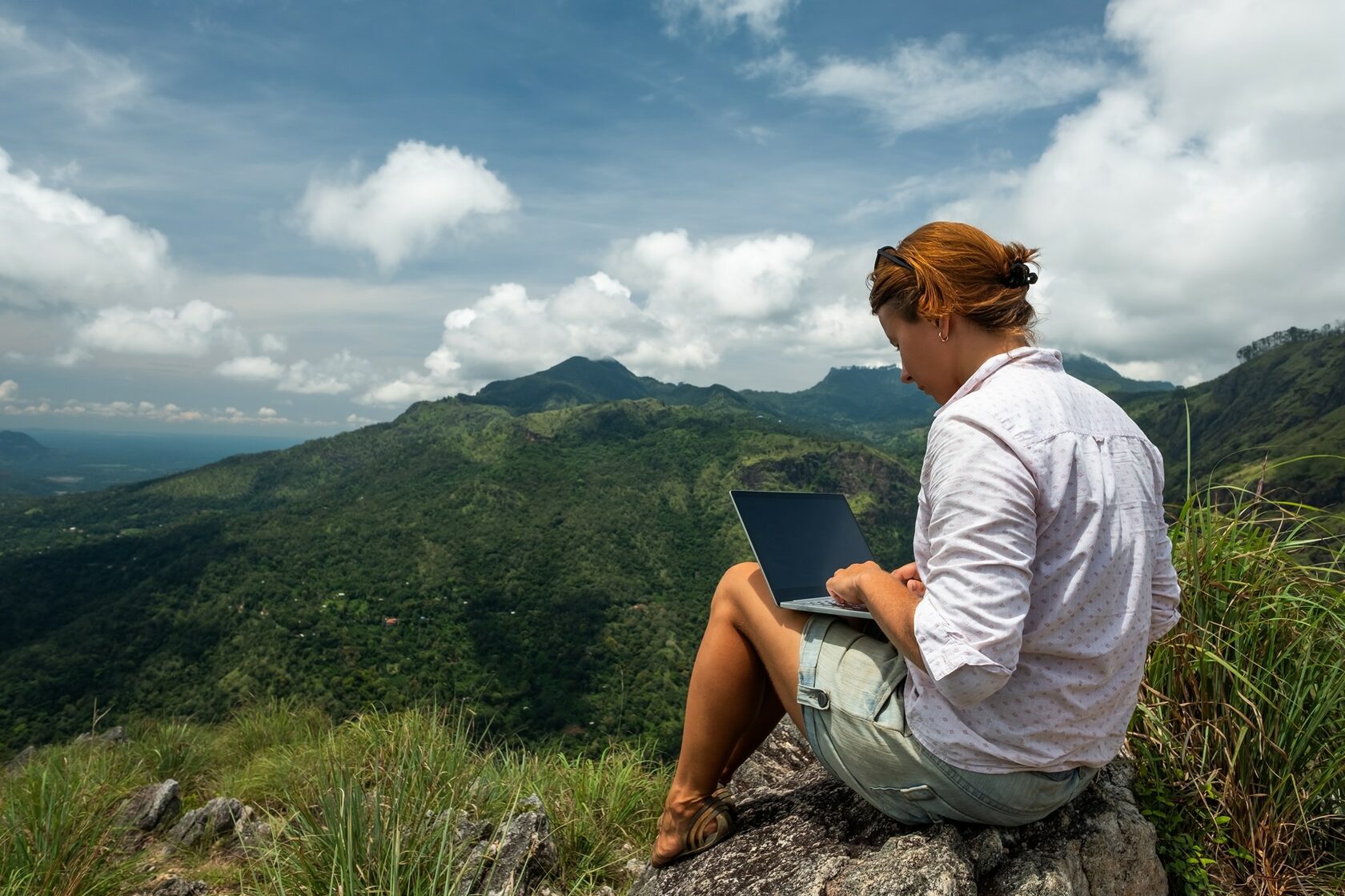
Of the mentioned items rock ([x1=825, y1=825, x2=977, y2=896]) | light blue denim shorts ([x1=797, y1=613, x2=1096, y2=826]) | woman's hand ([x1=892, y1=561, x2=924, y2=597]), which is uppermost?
Result: woman's hand ([x1=892, y1=561, x2=924, y2=597])

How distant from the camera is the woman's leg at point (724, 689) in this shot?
211 centimetres

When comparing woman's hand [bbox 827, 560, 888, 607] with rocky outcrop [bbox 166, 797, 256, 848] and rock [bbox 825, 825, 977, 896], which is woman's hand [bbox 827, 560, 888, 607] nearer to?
rock [bbox 825, 825, 977, 896]

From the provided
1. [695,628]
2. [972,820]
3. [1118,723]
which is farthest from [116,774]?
[695,628]

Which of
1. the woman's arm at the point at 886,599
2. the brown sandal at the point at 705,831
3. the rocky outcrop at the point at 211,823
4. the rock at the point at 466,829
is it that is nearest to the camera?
the woman's arm at the point at 886,599

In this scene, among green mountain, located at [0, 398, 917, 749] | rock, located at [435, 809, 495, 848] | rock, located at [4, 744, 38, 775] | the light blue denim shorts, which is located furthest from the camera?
green mountain, located at [0, 398, 917, 749]

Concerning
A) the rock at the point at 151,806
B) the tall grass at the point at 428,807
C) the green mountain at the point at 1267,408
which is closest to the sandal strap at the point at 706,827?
the tall grass at the point at 428,807

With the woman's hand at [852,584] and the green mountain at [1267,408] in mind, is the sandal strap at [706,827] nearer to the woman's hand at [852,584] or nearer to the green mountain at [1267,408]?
the woman's hand at [852,584]

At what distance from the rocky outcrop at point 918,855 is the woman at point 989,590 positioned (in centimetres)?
10

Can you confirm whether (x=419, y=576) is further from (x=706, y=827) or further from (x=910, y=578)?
(x=910, y=578)

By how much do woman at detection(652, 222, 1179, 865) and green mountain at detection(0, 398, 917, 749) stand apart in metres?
4.81

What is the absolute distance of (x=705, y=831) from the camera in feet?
7.30

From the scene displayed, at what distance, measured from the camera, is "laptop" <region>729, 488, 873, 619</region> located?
2.11 metres

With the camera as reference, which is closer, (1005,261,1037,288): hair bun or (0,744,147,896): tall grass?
(1005,261,1037,288): hair bun

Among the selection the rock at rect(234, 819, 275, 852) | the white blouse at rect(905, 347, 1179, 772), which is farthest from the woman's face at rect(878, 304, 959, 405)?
the rock at rect(234, 819, 275, 852)
